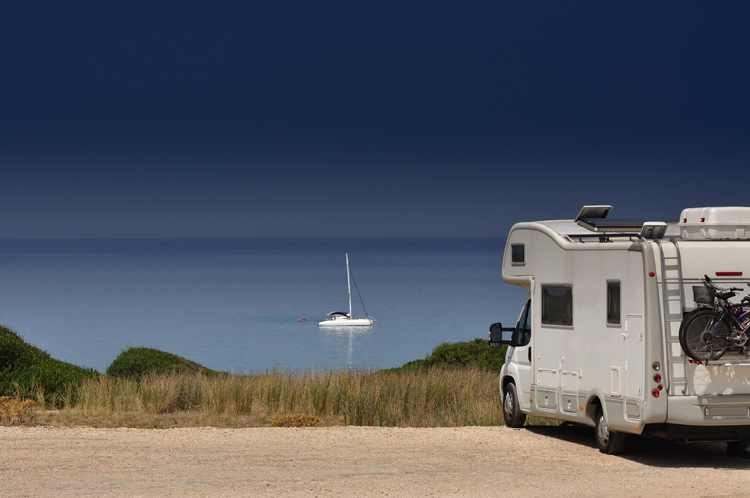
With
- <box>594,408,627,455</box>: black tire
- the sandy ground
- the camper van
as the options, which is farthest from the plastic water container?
the sandy ground

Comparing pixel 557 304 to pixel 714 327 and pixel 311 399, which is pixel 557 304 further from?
pixel 311 399

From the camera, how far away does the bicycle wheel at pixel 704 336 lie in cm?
921

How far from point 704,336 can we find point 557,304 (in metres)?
2.43

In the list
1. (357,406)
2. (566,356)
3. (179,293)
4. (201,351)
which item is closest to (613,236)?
(566,356)

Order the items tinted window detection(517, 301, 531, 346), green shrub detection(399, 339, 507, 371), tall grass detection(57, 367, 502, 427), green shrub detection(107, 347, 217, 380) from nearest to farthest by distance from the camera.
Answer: tinted window detection(517, 301, 531, 346), tall grass detection(57, 367, 502, 427), green shrub detection(399, 339, 507, 371), green shrub detection(107, 347, 217, 380)

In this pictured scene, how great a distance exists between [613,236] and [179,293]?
11433cm

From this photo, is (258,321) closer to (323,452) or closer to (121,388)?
(121,388)

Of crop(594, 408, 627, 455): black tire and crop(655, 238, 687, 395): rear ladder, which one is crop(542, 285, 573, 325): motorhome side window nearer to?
crop(594, 408, 627, 455): black tire

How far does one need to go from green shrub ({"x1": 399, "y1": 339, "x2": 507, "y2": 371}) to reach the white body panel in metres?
10.7

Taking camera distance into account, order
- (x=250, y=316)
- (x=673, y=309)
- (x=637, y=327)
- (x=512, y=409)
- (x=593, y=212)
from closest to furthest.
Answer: (x=673, y=309) → (x=637, y=327) → (x=593, y=212) → (x=512, y=409) → (x=250, y=316)

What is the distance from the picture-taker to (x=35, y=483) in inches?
344

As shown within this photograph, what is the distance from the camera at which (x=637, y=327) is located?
9.61 meters

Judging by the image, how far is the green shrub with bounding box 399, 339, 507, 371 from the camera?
73.4ft

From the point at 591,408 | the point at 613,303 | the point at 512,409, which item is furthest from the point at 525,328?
the point at 613,303
